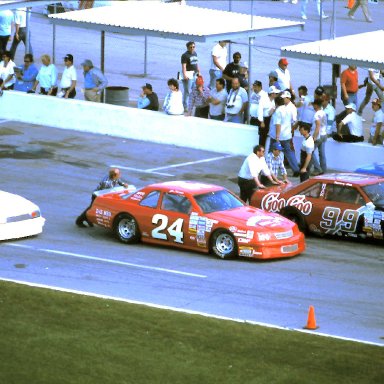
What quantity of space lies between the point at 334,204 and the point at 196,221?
2737 mm

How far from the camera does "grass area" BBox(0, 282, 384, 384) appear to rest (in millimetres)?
18844

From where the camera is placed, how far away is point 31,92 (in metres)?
38.6

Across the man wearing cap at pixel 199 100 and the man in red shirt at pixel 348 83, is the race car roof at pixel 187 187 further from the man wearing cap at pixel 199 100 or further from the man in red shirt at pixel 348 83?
the man in red shirt at pixel 348 83

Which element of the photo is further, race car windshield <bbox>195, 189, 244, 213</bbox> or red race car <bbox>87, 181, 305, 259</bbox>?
race car windshield <bbox>195, 189, 244, 213</bbox>

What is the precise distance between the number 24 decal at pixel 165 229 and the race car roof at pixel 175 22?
9163mm

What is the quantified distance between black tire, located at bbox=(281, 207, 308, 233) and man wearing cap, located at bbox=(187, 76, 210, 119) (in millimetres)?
8387

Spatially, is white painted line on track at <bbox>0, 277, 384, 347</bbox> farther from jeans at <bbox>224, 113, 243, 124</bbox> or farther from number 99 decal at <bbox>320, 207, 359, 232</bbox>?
jeans at <bbox>224, 113, 243, 124</bbox>

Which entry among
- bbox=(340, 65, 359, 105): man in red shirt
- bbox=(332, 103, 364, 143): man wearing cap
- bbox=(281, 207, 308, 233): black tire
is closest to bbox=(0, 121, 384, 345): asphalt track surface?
bbox=(281, 207, 308, 233): black tire

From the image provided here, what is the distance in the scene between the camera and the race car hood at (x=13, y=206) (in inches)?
1042

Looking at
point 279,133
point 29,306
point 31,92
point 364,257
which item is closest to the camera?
point 29,306

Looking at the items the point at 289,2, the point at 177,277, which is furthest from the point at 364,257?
the point at 289,2

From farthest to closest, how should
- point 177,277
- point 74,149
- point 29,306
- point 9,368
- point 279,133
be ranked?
1. point 74,149
2. point 279,133
3. point 177,277
4. point 29,306
5. point 9,368

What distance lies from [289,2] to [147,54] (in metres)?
8.05

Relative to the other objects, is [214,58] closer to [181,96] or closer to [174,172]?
[181,96]
